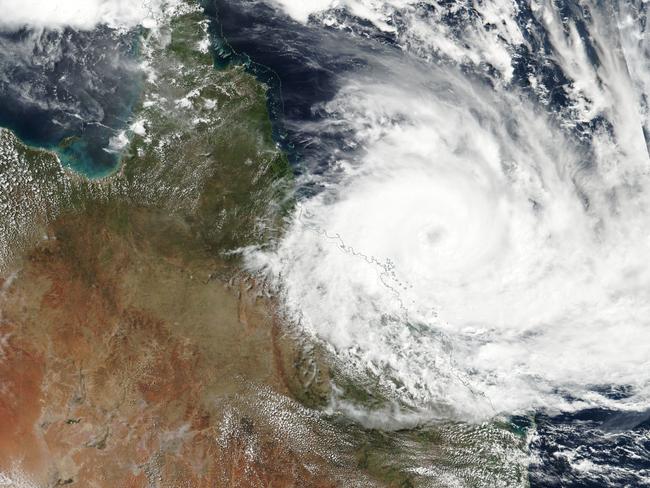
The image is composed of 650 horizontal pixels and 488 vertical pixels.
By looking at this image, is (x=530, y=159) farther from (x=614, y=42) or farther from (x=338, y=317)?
(x=338, y=317)

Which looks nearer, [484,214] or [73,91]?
[484,214]

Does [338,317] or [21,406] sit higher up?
[338,317]

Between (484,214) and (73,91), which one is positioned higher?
(484,214)

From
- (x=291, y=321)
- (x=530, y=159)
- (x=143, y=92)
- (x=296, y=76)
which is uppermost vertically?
(x=530, y=159)

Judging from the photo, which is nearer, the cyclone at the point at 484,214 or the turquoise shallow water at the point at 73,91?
the cyclone at the point at 484,214

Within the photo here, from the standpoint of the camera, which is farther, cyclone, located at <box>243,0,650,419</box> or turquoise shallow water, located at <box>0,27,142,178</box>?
turquoise shallow water, located at <box>0,27,142,178</box>

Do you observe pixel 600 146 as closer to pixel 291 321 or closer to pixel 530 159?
pixel 530 159

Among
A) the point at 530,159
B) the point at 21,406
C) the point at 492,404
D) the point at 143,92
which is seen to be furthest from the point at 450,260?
the point at 21,406

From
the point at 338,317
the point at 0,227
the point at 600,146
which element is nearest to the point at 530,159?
the point at 600,146

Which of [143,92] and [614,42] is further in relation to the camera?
[143,92]
